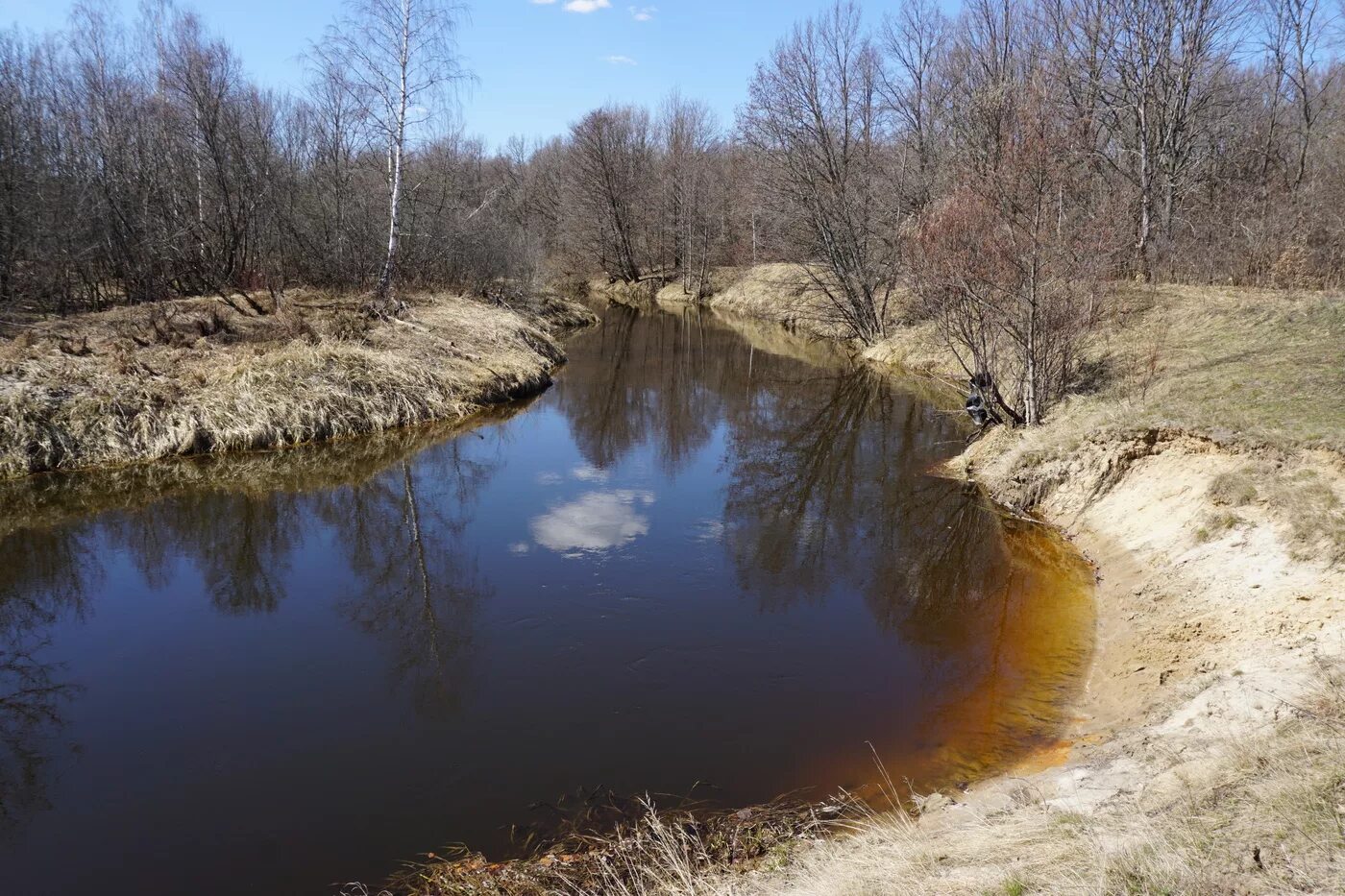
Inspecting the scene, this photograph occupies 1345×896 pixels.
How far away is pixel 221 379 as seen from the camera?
47.7 ft

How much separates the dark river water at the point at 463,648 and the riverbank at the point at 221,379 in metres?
0.66

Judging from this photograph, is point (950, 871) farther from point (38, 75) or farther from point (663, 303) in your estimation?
point (663, 303)

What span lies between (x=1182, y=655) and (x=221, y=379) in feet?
49.6

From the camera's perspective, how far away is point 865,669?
7621 millimetres

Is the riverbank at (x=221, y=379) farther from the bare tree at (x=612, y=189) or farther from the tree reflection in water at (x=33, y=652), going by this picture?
the bare tree at (x=612, y=189)

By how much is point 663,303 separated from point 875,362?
21.6 meters

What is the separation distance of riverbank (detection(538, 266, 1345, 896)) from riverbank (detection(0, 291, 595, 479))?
434 inches

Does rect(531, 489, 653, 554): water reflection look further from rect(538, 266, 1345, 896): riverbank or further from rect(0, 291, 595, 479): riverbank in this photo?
rect(0, 291, 595, 479): riverbank

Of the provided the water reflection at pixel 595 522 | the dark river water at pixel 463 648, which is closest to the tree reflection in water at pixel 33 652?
the dark river water at pixel 463 648

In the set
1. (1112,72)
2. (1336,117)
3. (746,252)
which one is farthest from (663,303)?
(1336,117)

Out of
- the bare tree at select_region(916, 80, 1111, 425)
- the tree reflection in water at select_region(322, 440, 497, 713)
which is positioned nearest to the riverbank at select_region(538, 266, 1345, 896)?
the bare tree at select_region(916, 80, 1111, 425)

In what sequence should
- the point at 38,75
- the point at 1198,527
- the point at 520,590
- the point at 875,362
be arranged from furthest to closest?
the point at 875,362 → the point at 38,75 → the point at 520,590 → the point at 1198,527

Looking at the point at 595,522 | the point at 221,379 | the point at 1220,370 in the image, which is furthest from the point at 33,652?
the point at 1220,370

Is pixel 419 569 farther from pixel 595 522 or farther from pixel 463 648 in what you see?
pixel 595 522
